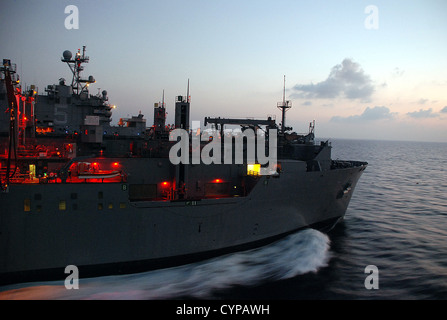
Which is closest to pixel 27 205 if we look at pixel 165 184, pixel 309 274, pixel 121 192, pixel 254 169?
pixel 121 192

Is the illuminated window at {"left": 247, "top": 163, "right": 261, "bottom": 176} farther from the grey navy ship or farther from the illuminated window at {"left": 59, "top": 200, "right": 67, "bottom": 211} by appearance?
the illuminated window at {"left": 59, "top": 200, "right": 67, "bottom": 211}

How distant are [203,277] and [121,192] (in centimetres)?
582

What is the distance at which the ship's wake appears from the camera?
13.8 metres

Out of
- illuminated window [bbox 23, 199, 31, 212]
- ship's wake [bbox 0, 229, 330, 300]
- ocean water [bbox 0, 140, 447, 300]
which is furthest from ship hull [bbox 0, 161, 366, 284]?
ocean water [bbox 0, 140, 447, 300]

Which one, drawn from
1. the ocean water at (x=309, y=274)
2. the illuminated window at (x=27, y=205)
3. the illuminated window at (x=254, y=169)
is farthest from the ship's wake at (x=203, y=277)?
the illuminated window at (x=254, y=169)

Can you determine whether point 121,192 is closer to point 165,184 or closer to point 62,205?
point 62,205

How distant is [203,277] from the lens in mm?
15703

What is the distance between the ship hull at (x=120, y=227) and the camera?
44.2ft

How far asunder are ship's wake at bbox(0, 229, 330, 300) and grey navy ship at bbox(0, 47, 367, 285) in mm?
457

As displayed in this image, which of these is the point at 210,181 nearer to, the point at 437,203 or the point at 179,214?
the point at 179,214

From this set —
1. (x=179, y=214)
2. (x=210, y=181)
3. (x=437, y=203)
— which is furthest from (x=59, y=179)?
(x=437, y=203)

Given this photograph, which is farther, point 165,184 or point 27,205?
point 165,184

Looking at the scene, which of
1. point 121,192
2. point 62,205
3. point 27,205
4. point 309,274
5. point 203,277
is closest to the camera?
point 27,205
